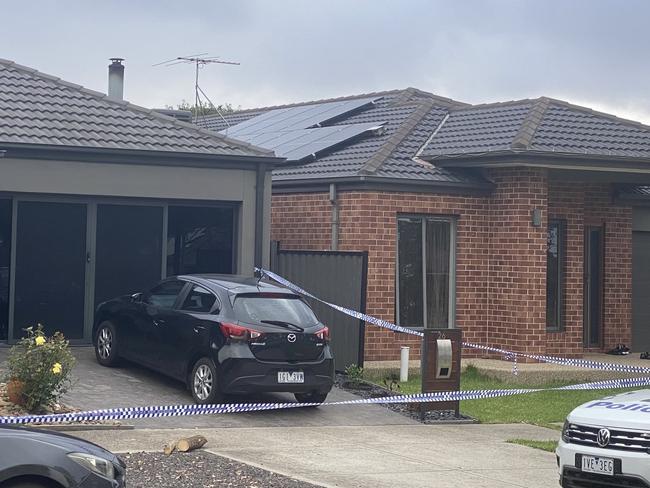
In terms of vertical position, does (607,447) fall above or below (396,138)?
below

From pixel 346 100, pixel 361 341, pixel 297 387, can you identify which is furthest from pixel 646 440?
pixel 346 100

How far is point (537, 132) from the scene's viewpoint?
65.1 ft

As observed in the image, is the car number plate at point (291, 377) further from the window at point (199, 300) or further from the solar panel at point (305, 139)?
the solar panel at point (305, 139)

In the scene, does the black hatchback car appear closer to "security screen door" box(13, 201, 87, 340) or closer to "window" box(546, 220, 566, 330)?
"security screen door" box(13, 201, 87, 340)

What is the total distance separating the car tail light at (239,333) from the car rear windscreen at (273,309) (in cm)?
18

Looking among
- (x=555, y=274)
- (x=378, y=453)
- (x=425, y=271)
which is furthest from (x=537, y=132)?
(x=378, y=453)

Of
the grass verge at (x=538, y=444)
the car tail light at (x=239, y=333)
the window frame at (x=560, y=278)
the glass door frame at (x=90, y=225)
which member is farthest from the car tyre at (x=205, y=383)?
the window frame at (x=560, y=278)

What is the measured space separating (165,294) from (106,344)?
152 cm

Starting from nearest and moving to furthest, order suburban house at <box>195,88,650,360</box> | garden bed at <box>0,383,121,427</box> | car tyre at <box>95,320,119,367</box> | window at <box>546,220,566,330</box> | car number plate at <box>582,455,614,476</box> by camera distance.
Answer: car number plate at <box>582,455,614,476</box> < garden bed at <box>0,383,121,427</box> < car tyre at <box>95,320,119,367</box> < suburban house at <box>195,88,650,360</box> < window at <box>546,220,566,330</box>

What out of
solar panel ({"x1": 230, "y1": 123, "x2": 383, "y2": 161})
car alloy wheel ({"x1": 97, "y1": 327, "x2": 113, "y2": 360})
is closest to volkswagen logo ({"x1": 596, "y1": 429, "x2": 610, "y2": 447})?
car alloy wheel ({"x1": 97, "y1": 327, "x2": 113, "y2": 360})

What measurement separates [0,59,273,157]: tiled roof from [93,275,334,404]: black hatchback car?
3.27 m

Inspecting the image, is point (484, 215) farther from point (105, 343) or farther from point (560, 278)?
point (105, 343)

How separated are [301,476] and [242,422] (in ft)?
10.7

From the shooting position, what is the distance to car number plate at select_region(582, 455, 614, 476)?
31.4ft
